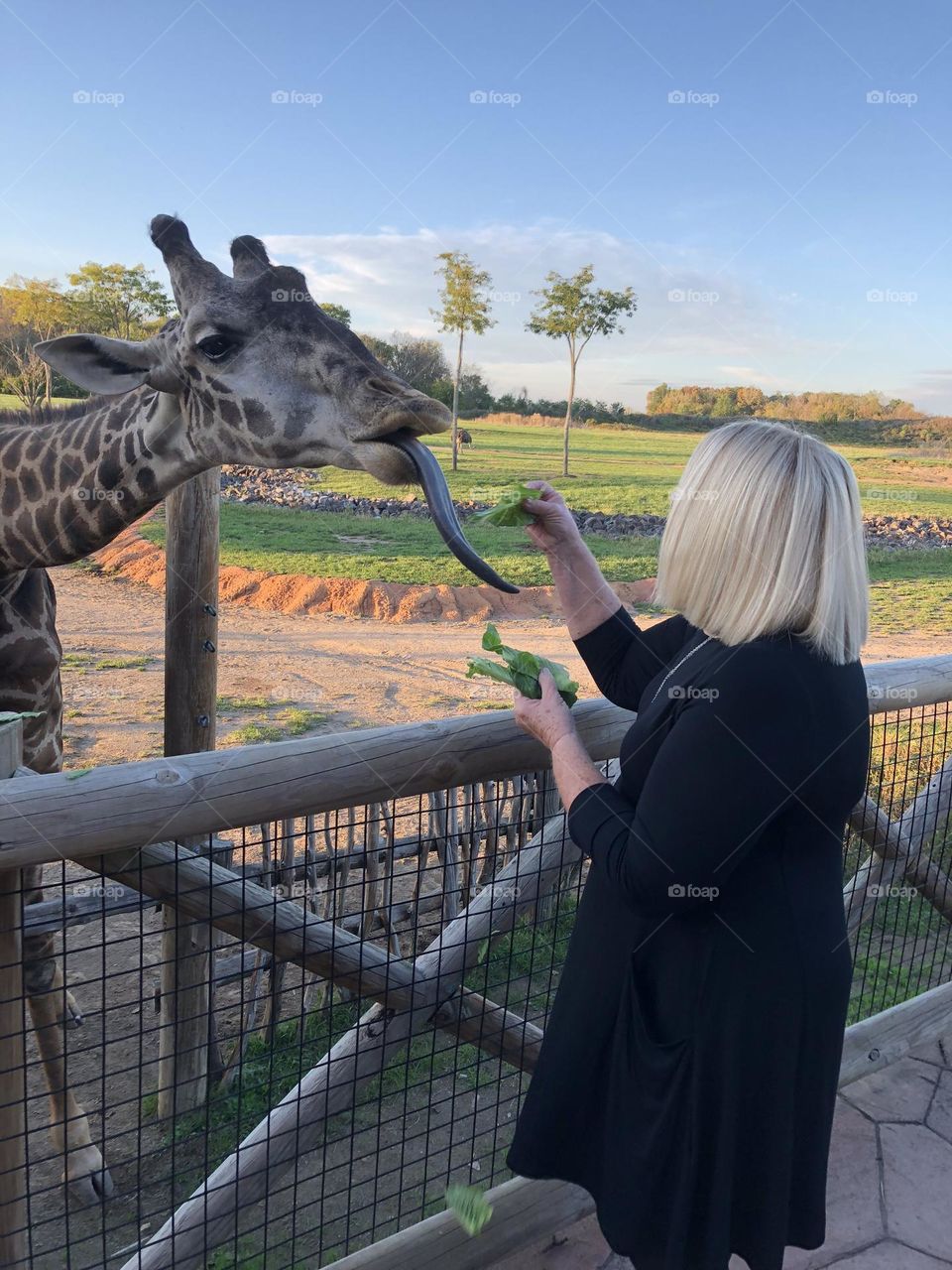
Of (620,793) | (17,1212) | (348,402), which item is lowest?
(17,1212)

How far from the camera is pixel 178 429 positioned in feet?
10.6

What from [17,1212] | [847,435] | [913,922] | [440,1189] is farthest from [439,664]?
[847,435]

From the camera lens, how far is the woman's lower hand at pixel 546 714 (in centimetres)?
189

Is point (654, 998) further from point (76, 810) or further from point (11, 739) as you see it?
point (11, 739)

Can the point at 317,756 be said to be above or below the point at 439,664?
above

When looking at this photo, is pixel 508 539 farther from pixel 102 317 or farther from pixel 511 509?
pixel 511 509

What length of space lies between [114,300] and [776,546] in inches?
542

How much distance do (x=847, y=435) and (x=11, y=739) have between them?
40196mm

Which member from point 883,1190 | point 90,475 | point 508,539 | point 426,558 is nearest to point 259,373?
point 90,475

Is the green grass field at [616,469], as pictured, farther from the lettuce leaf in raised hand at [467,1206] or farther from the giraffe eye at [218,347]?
the lettuce leaf in raised hand at [467,1206]

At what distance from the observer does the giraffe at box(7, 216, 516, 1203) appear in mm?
2855

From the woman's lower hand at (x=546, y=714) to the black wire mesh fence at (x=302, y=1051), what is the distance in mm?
462

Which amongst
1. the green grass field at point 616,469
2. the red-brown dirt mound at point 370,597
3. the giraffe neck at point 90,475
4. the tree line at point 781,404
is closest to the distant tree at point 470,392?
the green grass field at point 616,469

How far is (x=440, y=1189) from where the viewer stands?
121 inches
